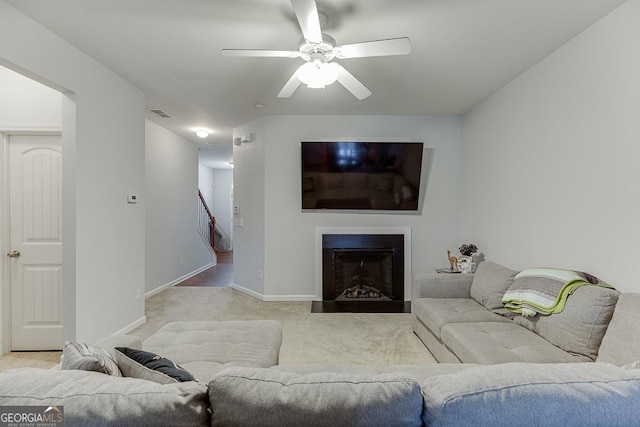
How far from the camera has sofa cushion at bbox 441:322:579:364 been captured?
1.81m

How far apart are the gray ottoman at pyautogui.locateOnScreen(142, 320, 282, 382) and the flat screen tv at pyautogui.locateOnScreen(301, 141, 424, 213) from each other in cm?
242

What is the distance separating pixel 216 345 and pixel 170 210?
12.9 feet

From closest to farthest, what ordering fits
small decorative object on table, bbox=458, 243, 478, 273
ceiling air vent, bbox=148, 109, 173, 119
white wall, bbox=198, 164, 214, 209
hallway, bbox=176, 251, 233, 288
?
small decorative object on table, bbox=458, 243, 478, 273
ceiling air vent, bbox=148, 109, 173, 119
hallway, bbox=176, 251, 233, 288
white wall, bbox=198, 164, 214, 209

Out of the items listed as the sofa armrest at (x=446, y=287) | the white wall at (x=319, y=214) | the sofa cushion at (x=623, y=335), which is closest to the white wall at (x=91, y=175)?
the white wall at (x=319, y=214)

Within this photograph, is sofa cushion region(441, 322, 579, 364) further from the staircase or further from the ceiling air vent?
the staircase

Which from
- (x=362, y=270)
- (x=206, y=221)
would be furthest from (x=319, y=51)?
(x=206, y=221)

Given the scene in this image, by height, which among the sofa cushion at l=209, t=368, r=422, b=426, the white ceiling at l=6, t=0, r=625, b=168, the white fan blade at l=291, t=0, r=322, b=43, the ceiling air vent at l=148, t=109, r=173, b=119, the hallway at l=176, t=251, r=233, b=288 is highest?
the ceiling air vent at l=148, t=109, r=173, b=119

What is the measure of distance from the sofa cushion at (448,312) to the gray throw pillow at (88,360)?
7.29ft

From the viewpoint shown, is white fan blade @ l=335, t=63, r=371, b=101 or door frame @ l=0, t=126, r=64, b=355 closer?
white fan blade @ l=335, t=63, r=371, b=101

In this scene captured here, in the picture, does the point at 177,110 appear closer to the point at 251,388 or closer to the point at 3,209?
the point at 3,209

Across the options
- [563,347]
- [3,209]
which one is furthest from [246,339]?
[3,209]

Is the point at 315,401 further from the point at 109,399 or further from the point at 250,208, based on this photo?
the point at 250,208

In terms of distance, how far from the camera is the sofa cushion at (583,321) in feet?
5.87

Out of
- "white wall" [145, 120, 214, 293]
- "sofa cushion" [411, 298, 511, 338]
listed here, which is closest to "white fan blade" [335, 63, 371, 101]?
"sofa cushion" [411, 298, 511, 338]
